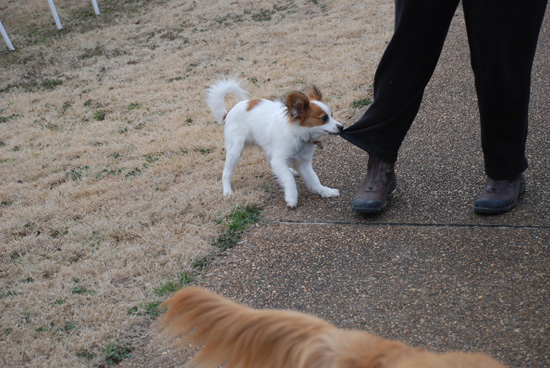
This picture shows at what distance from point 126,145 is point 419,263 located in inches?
147

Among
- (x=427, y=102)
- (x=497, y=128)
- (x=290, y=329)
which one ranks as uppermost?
(x=290, y=329)

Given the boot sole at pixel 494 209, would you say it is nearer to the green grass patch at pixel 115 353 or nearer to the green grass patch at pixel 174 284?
the green grass patch at pixel 174 284

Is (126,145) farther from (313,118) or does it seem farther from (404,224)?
(404,224)

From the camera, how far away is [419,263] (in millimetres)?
2729

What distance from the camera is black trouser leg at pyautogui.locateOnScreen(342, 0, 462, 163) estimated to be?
9.11ft

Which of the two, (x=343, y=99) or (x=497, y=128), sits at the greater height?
(x=497, y=128)

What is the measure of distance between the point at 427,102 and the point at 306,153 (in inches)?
73.8

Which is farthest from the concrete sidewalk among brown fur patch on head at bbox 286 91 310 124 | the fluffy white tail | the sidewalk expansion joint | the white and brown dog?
the fluffy white tail

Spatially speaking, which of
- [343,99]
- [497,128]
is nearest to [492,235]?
[497,128]

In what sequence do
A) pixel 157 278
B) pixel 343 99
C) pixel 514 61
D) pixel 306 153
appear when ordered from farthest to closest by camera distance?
pixel 343 99 → pixel 306 153 → pixel 157 278 → pixel 514 61

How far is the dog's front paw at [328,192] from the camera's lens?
3673mm

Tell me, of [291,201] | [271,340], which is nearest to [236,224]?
[291,201]

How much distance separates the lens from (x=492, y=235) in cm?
283

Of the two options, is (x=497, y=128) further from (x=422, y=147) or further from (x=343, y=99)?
(x=343, y=99)
